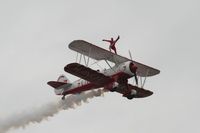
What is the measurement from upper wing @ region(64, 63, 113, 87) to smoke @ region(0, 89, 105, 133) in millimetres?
4594

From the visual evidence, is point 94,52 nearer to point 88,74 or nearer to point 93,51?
point 93,51

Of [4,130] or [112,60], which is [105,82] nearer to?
[112,60]

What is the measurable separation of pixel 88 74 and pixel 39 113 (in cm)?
837

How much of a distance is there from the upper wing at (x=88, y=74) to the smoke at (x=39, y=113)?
459 cm

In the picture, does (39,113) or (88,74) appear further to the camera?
(39,113)

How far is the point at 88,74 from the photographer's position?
101 metres

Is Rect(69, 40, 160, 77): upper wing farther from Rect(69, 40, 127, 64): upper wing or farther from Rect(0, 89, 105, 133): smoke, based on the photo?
Rect(0, 89, 105, 133): smoke

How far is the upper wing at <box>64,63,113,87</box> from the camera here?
99688 mm

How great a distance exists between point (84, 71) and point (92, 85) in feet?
11.0

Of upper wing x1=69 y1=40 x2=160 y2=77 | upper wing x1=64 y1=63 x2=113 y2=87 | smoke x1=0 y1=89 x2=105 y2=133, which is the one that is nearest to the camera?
upper wing x1=64 y1=63 x2=113 y2=87

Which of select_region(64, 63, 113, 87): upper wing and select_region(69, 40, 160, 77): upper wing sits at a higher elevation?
select_region(69, 40, 160, 77): upper wing

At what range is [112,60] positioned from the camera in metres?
104

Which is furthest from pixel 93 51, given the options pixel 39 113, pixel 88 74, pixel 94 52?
pixel 39 113

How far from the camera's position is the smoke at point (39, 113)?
106188mm
